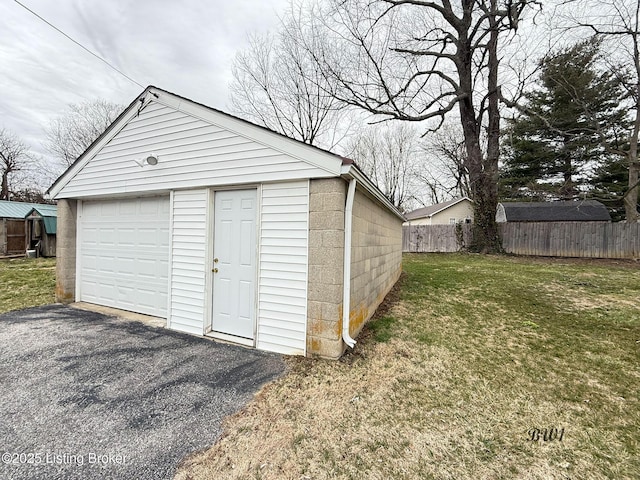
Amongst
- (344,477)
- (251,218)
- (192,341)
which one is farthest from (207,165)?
(344,477)

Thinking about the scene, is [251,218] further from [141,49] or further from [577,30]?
[577,30]

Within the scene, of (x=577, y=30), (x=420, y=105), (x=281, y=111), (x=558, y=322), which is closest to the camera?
(x=558, y=322)

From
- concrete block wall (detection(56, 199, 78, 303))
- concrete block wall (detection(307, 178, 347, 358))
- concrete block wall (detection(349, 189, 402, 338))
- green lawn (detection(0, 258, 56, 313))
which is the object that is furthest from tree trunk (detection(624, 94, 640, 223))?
green lawn (detection(0, 258, 56, 313))

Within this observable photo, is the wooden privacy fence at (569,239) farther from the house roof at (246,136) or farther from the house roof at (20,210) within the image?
the house roof at (20,210)

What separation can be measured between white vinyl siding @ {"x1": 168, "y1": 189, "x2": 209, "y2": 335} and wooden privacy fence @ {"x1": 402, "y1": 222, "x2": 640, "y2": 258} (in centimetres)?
1543

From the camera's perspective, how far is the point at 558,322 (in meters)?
4.77

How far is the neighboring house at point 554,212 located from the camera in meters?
19.7

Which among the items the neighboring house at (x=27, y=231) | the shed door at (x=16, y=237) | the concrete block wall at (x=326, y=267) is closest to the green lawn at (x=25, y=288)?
the neighboring house at (x=27, y=231)

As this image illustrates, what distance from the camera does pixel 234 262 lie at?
13.3 feet

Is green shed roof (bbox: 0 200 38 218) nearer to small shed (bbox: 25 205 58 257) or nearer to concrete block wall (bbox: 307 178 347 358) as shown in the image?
small shed (bbox: 25 205 58 257)

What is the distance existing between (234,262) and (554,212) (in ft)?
82.8

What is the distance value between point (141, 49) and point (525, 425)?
1111cm

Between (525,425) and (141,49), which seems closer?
(525,425)

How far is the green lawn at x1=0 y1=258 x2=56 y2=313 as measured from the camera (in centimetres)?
586
